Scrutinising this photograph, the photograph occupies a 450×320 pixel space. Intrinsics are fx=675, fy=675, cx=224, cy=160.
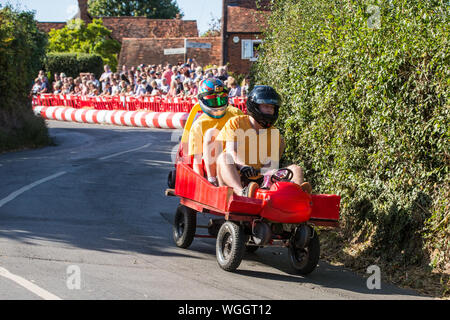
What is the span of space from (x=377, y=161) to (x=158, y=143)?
585 inches

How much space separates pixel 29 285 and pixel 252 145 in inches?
123

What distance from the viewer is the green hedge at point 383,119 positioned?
6.54 meters

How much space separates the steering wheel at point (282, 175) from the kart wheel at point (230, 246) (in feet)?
2.21

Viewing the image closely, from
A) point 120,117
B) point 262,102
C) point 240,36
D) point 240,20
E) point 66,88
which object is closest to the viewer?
point 262,102

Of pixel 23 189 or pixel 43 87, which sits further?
pixel 43 87

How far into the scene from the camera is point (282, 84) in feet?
35.2

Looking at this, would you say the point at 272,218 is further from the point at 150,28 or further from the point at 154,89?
the point at 150,28

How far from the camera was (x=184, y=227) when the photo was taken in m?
8.30

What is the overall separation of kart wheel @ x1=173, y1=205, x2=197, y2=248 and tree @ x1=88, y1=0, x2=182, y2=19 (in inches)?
3119

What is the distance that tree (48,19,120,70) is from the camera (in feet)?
201

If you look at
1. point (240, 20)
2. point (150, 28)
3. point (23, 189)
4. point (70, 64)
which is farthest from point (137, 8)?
point (23, 189)

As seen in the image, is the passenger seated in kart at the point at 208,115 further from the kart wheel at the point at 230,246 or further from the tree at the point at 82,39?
the tree at the point at 82,39

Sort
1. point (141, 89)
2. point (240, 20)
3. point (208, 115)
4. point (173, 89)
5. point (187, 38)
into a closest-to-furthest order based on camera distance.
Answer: point (208, 115), point (173, 89), point (141, 89), point (240, 20), point (187, 38)

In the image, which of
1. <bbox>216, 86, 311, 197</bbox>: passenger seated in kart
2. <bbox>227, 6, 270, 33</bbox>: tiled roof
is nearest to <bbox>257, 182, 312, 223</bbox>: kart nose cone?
<bbox>216, 86, 311, 197</bbox>: passenger seated in kart
